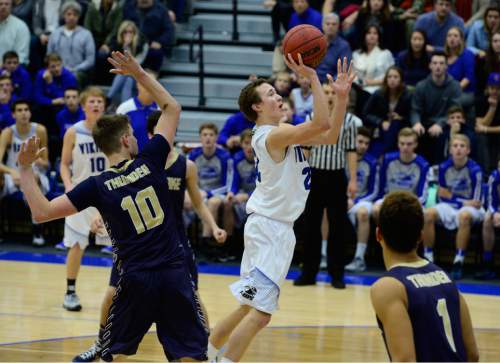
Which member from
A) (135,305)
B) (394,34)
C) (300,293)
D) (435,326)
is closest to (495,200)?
(300,293)

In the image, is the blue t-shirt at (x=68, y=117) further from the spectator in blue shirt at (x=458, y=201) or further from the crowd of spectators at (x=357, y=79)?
the spectator in blue shirt at (x=458, y=201)

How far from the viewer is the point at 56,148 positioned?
12.3m

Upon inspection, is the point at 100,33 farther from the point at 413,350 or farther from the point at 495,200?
the point at 413,350

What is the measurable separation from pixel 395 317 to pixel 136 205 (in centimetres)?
189

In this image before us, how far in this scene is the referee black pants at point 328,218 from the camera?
9.98 meters

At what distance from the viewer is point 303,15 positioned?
13242 millimetres

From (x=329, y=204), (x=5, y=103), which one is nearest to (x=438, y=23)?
(x=329, y=204)

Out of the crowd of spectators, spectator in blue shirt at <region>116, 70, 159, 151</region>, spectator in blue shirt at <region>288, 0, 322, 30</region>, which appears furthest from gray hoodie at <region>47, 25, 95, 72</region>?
spectator in blue shirt at <region>116, 70, 159, 151</region>

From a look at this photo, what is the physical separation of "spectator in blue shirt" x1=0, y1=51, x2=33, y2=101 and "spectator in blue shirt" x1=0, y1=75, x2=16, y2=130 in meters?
0.50

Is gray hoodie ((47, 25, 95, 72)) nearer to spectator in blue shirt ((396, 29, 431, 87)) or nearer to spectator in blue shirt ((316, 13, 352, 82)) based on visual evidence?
Result: spectator in blue shirt ((316, 13, 352, 82))

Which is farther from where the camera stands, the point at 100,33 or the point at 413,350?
the point at 100,33

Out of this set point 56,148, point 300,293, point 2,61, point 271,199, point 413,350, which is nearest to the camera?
point 413,350

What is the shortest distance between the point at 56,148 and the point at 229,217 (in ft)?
8.56

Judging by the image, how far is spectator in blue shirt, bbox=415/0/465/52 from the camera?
1248 cm
